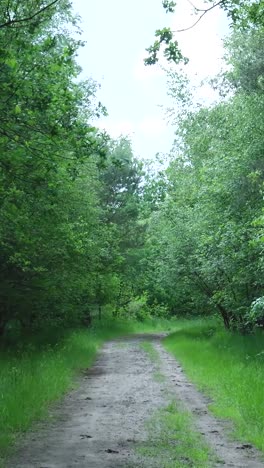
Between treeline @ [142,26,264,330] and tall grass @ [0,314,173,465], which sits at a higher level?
treeline @ [142,26,264,330]

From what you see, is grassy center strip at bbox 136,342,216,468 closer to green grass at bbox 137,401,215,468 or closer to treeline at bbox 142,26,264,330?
green grass at bbox 137,401,215,468

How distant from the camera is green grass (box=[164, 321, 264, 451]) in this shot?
28.9 feet

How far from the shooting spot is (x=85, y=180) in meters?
21.0

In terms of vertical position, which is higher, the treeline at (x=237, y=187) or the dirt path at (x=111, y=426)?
the treeline at (x=237, y=187)

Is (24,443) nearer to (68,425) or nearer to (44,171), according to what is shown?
(68,425)

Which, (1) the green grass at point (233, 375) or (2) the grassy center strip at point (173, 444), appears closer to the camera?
(2) the grassy center strip at point (173, 444)

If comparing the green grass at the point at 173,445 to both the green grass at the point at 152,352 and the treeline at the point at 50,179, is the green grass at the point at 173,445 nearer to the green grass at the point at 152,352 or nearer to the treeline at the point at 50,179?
the treeline at the point at 50,179

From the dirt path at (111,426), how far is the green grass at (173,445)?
0.12m

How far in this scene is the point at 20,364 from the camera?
13.9 meters

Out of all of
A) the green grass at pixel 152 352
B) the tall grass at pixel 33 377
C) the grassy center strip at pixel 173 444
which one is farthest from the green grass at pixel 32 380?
the green grass at pixel 152 352

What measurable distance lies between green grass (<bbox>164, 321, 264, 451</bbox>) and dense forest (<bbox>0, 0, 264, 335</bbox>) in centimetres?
118

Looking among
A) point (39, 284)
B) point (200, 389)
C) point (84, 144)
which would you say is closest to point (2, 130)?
point (84, 144)

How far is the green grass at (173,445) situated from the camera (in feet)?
21.8

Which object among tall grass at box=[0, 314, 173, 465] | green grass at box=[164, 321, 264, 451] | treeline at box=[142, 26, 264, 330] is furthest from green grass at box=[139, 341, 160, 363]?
treeline at box=[142, 26, 264, 330]
